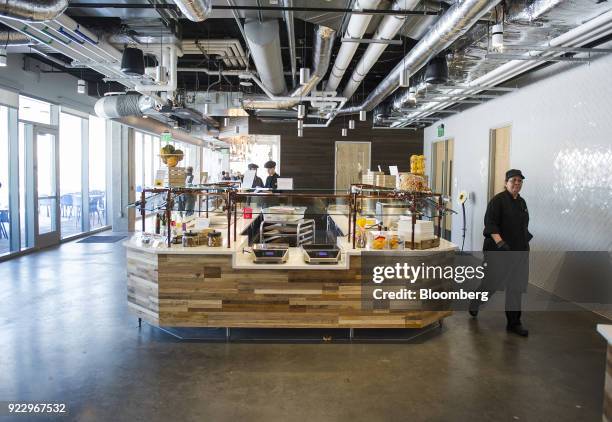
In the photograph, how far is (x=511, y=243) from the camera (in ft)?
15.5

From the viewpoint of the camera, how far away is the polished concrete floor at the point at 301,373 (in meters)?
3.07

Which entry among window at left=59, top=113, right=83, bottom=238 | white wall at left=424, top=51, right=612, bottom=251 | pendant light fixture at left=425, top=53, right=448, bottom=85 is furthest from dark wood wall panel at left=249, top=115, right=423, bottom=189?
pendant light fixture at left=425, top=53, right=448, bottom=85

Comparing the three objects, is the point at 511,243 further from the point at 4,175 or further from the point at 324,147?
the point at 324,147

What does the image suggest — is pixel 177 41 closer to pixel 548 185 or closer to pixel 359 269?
pixel 359 269

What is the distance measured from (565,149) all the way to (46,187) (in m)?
9.22

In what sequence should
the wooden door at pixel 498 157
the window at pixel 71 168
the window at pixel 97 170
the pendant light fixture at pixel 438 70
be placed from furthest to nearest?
the window at pixel 97 170, the window at pixel 71 168, the wooden door at pixel 498 157, the pendant light fixture at pixel 438 70

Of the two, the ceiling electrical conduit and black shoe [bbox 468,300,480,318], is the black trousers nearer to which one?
black shoe [bbox 468,300,480,318]

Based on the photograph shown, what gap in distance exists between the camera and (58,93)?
936cm

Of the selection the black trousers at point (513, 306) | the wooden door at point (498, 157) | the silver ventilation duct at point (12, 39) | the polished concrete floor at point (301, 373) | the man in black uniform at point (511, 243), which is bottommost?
the polished concrete floor at point (301, 373)

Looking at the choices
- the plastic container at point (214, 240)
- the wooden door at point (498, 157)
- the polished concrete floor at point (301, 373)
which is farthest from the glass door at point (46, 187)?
the wooden door at point (498, 157)

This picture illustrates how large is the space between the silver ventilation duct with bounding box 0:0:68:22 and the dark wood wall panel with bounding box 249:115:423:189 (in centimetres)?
943

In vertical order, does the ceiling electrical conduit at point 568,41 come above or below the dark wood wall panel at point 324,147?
above

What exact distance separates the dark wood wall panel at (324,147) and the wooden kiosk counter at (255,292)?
8986mm

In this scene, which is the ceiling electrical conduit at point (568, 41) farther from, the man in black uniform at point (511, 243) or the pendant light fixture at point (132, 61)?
the pendant light fixture at point (132, 61)
